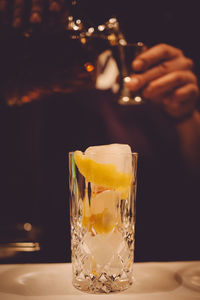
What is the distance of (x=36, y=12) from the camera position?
33.1 inches

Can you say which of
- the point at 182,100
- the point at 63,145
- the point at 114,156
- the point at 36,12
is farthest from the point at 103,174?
the point at 63,145

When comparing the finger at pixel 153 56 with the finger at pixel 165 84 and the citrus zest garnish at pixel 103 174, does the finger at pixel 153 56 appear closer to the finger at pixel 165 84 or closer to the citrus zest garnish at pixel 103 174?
the finger at pixel 165 84

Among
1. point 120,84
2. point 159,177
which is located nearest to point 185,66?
point 120,84

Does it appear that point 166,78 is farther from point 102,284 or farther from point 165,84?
point 102,284

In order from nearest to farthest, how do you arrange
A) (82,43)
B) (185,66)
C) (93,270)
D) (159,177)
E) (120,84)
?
(93,270), (82,43), (120,84), (185,66), (159,177)

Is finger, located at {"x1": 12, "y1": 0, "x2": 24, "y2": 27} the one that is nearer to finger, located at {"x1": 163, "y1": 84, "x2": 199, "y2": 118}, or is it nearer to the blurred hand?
the blurred hand

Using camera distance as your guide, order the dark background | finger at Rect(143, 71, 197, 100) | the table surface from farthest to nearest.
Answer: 1. the dark background
2. finger at Rect(143, 71, 197, 100)
3. the table surface

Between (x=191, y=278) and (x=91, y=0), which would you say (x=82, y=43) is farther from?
(x=191, y=278)

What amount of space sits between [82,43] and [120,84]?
352 mm

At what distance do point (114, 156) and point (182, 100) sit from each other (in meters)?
0.83

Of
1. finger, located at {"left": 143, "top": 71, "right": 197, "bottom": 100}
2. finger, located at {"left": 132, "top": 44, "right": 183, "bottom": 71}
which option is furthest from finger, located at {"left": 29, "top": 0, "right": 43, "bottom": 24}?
finger, located at {"left": 143, "top": 71, "right": 197, "bottom": 100}

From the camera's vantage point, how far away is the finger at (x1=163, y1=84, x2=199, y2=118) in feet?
→ 4.33

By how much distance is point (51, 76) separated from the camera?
787 mm

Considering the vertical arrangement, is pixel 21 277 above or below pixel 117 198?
below
